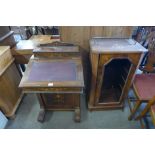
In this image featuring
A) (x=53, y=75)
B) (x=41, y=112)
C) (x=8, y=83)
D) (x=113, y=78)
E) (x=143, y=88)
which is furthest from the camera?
(x=113, y=78)

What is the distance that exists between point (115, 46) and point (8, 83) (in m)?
1.40

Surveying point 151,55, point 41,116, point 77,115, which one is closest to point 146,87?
point 151,55

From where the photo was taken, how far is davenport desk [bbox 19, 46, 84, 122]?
1042mm

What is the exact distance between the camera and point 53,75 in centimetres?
111

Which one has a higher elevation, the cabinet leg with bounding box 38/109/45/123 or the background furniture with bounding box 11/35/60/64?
the background furniture with bounding box 11/35/60/64

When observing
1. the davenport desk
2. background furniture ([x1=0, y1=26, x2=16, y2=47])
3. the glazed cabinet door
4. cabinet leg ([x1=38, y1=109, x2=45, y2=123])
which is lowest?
cabinet leg ([x1=38, y1=109, x2=45, y2=123])

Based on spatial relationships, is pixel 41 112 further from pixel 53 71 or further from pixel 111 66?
pixel 111 66

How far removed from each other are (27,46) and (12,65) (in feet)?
1.11

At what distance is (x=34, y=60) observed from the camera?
1290 mm

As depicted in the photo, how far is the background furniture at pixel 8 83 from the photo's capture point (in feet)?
4.78

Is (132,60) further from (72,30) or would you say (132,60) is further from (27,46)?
(27,46)

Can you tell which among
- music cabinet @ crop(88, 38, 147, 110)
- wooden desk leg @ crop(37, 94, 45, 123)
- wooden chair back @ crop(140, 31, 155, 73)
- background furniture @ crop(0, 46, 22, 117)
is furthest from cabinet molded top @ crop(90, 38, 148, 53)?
background furniture @ crop(0, 46, 22, 117)

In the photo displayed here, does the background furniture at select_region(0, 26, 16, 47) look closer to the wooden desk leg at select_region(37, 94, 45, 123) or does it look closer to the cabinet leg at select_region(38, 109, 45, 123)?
the wooden desk leg at select_region(37, 94, 45, 123)

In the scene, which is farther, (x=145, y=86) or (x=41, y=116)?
(x=41, y=116)
